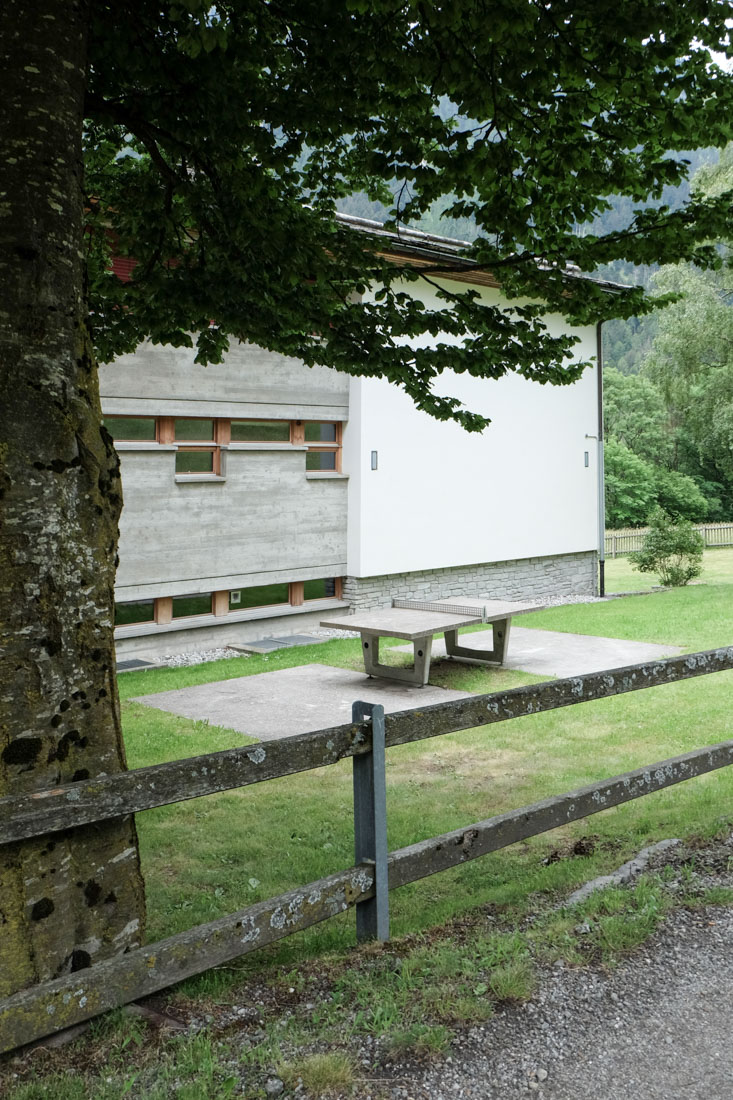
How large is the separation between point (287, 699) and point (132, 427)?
5.58 metres

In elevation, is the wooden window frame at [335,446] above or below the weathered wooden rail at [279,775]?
above

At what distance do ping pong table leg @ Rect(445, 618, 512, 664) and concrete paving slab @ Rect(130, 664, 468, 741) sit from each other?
63.2 inches

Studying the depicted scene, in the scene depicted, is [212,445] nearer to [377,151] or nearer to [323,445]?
[323,445]

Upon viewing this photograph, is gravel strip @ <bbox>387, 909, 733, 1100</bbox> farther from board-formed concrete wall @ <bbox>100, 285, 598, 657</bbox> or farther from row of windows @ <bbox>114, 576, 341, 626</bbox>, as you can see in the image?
row of windows @ <bbox>114, 576, 341, 626</bbox>

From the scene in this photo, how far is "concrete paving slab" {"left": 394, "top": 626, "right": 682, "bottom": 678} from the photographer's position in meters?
13.0

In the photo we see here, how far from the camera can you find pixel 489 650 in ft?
46.3

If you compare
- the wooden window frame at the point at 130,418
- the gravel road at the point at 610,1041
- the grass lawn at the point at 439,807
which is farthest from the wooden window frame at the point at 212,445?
the gravel road at the point at 610,1041

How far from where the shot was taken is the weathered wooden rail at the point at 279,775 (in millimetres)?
2930

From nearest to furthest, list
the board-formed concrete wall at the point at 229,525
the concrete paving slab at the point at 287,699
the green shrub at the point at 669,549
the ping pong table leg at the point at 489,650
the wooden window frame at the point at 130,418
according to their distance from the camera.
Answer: the concrete paving slab at the point at 287,699
the ping pong table leg at the point at 489,650
the wooden window frame at the point at 130,418
the board-formed concrete wall at the point at 229,525
the green shrub at the point at 669,549

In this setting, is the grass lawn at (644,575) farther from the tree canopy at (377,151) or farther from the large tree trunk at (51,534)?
the large tree trunk at (51,534)

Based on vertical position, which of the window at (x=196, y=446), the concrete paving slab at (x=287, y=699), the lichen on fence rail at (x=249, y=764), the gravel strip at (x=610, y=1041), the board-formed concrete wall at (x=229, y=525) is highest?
the window at (x=196, y=446)

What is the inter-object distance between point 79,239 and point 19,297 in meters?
0.47

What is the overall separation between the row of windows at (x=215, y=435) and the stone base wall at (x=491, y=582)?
8.12 ft

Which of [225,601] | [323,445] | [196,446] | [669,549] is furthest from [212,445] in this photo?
[669,549]
